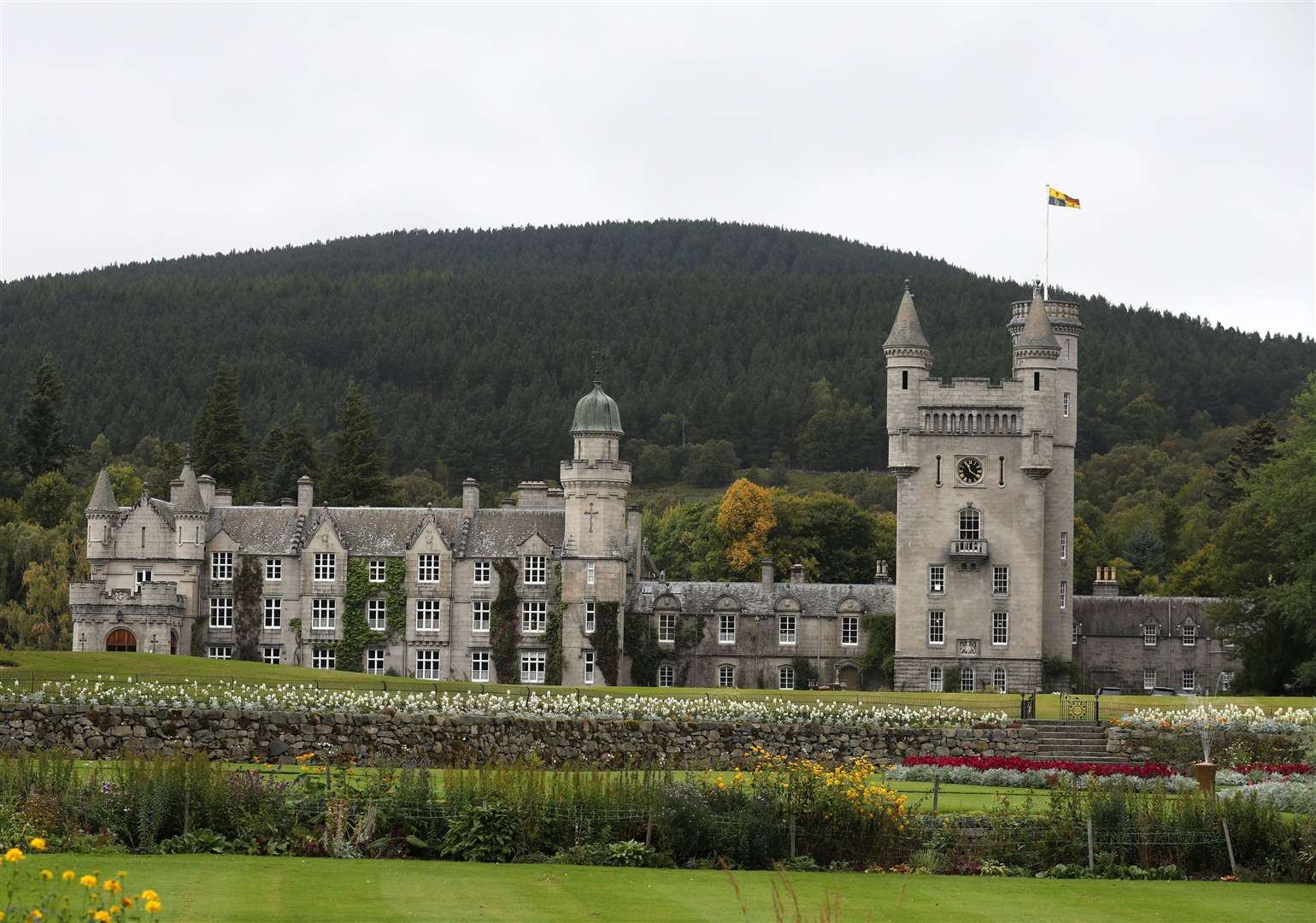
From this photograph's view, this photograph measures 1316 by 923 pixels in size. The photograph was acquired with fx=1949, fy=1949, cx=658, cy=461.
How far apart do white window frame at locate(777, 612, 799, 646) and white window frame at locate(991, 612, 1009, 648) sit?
8575 millimetres

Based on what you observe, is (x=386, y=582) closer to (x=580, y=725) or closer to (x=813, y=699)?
(x=813, y=699)

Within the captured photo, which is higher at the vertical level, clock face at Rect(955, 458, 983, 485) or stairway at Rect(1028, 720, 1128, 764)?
clock face at Rect(955, 458, 983, 485)

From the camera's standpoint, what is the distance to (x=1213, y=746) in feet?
154

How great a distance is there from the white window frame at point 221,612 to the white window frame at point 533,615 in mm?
12342

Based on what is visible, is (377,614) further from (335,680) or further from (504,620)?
(335,680)

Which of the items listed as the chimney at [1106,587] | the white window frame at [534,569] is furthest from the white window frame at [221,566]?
the chimney at [1106,587]

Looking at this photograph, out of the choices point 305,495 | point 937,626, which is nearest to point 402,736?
point 937,626

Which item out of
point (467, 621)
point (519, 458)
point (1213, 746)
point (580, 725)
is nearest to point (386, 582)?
point (467, 621)

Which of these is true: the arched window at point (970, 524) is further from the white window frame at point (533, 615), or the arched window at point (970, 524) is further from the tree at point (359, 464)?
the tree at point (359, 464)

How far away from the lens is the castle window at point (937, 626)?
80.9 meters

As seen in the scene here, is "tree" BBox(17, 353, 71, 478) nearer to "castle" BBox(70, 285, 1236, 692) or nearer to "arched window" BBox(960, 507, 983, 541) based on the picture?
"castle" BBox(70, 285, 1236, 692)

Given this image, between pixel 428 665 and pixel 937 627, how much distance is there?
2122 cm

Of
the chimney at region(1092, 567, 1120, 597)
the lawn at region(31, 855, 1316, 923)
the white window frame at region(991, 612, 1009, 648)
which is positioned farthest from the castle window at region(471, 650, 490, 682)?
the lawn at region(31, 855, 1316, 923)

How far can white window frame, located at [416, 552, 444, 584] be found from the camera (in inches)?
3221
